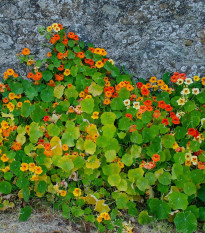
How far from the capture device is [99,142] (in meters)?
2.73

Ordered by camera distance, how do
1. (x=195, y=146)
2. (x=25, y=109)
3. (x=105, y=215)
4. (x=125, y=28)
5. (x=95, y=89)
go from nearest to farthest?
(x=105, y=215) < (x=195, y=146) < (x=25, y=109) < (x=95, y=89) < (x=125, y=28)

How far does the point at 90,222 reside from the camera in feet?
8.41

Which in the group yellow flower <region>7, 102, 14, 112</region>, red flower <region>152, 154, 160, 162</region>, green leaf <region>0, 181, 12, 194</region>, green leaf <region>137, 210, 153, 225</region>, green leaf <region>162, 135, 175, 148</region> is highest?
yellow flower <region>7, 102, 14, 112</region>

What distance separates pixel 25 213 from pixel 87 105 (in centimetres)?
100

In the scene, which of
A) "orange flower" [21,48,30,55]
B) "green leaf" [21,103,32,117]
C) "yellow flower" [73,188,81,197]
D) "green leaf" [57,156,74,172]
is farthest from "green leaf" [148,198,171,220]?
"orange flower" [21,48,30,55]

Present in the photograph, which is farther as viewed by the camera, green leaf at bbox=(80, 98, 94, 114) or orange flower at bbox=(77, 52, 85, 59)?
orange flower at bbox=(77, 52, 85, 59)

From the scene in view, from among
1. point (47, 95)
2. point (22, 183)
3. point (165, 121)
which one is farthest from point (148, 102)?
point (22, 183)

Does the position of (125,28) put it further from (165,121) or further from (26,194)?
(26,194)

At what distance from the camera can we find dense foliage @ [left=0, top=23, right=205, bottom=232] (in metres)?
2.60

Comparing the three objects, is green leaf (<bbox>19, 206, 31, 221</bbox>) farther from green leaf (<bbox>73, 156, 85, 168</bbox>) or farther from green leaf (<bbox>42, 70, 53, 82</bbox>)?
green leaf (<bbox>42, 70, 53, 82</bbox>)

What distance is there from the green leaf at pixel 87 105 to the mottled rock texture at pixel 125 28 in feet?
2.32

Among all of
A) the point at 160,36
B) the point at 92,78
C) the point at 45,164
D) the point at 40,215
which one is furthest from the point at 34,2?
the point at 40,215

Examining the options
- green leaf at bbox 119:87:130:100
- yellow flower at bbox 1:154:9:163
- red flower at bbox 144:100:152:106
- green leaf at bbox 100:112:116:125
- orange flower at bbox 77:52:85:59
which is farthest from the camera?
orange flower at bbox 77:52:85:59

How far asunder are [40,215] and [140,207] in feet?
2.54
